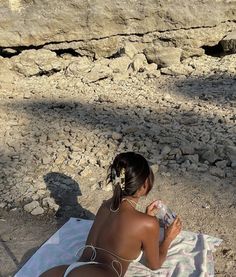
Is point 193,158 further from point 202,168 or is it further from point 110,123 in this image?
point 110,123

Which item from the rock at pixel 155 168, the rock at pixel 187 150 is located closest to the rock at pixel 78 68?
the rock at pixel 187 150

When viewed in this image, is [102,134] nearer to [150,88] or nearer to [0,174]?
[0,174]

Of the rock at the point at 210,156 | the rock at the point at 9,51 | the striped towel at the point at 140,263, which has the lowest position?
the striped towel at the point at 140,263

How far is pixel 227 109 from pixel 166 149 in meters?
1.23

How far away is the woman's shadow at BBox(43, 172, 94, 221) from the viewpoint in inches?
143

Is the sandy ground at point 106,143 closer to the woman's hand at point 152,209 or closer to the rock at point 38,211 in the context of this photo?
the rock at point 38,211

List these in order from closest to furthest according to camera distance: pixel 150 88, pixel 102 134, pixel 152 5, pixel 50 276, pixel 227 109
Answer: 1. pixel 50 276
2. pixel 102 134
3. pixel 227 109
4. pixel 150 88
5. pixel 152 5

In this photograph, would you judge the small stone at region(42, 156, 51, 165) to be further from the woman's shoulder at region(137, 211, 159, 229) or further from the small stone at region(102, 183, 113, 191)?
the woman's shoulder at region(137, 211, 159, 229)

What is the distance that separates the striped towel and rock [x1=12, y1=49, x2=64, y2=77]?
11.3 feet

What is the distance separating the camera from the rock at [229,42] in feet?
21.5

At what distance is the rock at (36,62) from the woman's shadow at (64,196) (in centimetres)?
260

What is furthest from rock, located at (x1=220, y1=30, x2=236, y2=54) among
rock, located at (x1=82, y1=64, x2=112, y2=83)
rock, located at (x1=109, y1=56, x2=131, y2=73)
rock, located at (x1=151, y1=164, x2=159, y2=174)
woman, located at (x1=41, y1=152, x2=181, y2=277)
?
woman, located at (x1=41, y1=152, x2=181, y2=277)

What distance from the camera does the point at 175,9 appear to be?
249 inches

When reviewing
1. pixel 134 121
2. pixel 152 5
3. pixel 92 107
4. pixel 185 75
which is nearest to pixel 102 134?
pixel 134 121
